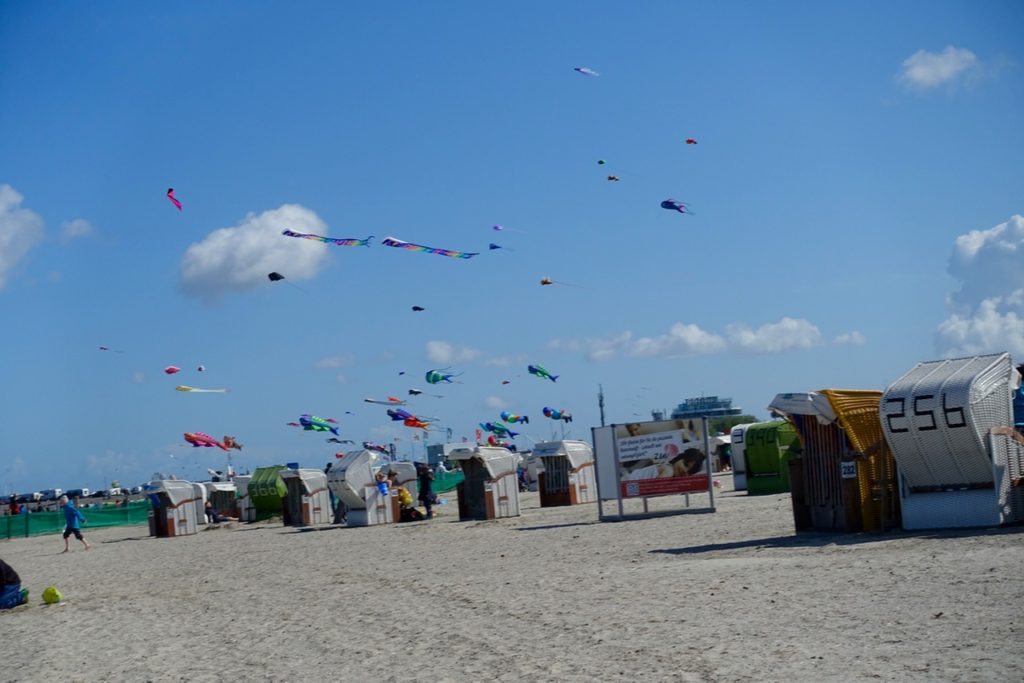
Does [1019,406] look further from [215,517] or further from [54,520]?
[54,520]

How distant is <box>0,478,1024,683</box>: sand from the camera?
9.03m

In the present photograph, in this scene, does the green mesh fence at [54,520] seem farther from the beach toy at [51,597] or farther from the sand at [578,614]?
the sand at [578,614]

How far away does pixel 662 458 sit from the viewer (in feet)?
83.3

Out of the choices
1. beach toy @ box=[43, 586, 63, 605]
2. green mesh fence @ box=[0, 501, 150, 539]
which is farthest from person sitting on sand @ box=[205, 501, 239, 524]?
beach toy @ box=[43, 586, 63, 605]

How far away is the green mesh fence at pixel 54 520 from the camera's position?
5062 cm

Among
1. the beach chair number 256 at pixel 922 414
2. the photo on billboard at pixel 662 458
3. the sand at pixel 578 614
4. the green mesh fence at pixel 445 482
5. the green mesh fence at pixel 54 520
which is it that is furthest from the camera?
the green mesh fence at pixel 445 482

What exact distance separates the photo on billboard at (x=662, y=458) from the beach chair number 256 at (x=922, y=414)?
29.3 feet

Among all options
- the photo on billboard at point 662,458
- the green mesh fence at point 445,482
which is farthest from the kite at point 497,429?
the photo on billboard at point 662,458

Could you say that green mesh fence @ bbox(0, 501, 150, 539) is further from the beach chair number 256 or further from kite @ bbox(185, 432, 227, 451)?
the beach chair number 256

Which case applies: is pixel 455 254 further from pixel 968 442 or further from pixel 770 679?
pixel 770 679

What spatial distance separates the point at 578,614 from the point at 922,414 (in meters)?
6.55

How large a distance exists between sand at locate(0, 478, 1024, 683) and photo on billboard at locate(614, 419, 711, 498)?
2865 millimetres

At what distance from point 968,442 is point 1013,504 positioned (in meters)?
1.04

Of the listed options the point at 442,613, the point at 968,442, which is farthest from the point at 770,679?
the point at 968,442
